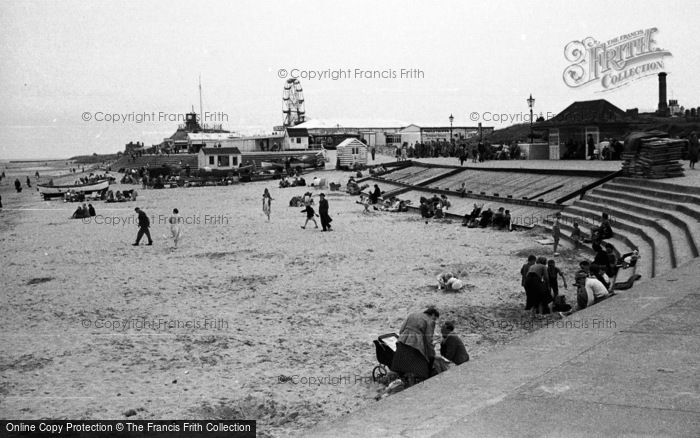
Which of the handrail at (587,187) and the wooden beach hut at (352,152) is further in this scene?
the wooden beach hut at (352,152)

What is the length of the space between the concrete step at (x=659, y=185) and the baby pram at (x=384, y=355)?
417 inches

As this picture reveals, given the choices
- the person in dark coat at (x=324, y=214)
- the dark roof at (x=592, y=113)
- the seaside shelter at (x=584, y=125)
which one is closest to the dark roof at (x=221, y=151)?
the seaside shelter at (x=584, y=125)

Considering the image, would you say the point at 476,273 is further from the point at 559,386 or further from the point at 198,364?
the point at 559,386

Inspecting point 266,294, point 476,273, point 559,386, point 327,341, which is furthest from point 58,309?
point 559,386

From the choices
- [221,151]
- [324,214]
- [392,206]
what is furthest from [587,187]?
[221,151]

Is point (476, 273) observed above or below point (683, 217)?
below

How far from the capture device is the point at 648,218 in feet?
49.8

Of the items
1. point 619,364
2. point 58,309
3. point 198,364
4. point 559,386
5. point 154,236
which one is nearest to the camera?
point 559,386

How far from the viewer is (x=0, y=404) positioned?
7.42 metres

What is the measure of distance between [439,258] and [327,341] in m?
6.82

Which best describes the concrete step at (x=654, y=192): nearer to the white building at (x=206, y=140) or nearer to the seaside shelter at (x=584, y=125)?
the seaside shelter at (x=584, y=125)

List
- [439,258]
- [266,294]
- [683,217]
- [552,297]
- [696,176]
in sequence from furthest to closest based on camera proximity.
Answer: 1. [696,176]
2. [439,258]
3. [683,217]
4. [266,294]
5. [552,297]

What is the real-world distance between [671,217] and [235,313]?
9.60m

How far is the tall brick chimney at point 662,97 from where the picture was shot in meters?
52.5
